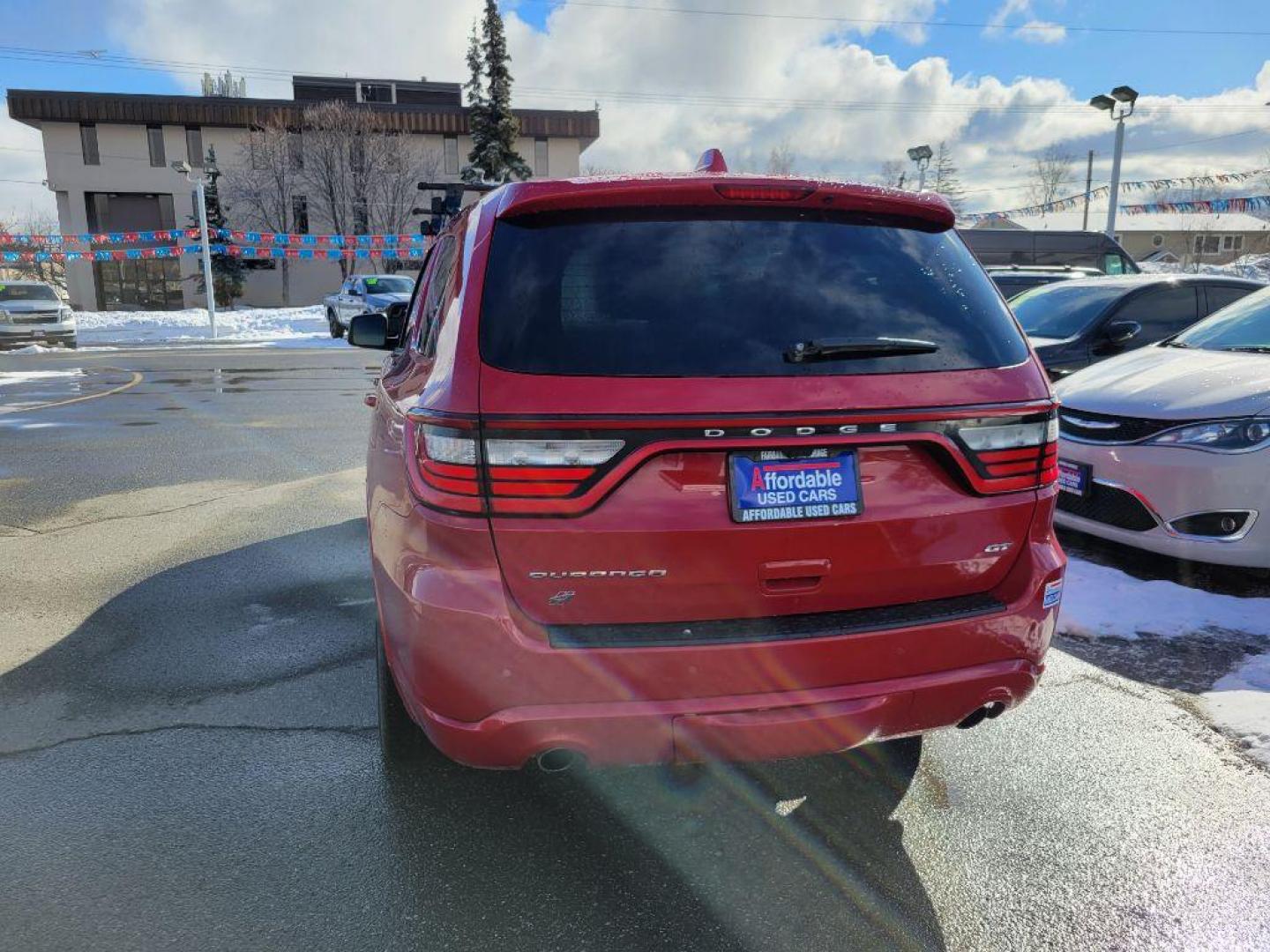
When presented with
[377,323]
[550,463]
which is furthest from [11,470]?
[550,463]

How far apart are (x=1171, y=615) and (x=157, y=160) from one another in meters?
49.7

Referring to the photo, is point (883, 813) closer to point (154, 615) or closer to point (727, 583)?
point (727, 583)

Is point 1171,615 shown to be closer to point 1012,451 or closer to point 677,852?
point 1012,451

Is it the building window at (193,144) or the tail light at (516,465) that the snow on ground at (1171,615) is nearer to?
the tail light at (516,465)

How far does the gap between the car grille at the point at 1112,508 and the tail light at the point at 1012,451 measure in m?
2.67

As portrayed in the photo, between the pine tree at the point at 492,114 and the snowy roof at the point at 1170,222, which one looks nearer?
the pine tree at the point at 492,114

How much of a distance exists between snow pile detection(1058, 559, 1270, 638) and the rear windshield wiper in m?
2.53

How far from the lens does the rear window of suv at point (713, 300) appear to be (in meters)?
2.19

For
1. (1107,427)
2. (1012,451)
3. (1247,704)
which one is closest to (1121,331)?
(1107,427)

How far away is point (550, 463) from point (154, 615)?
3250 millimetres

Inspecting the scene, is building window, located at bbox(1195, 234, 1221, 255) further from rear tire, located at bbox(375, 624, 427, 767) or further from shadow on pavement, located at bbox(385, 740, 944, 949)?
rear tire, located at bbox(375, 624, 427, 767)

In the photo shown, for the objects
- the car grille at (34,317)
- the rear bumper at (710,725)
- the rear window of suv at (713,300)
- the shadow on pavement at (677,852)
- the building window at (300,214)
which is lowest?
the shadow on pavement at (677,852)

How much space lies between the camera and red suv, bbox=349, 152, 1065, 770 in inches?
83.1

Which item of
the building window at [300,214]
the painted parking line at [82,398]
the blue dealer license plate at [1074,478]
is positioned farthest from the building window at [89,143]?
the blue dealer license plate at [1074,478]
